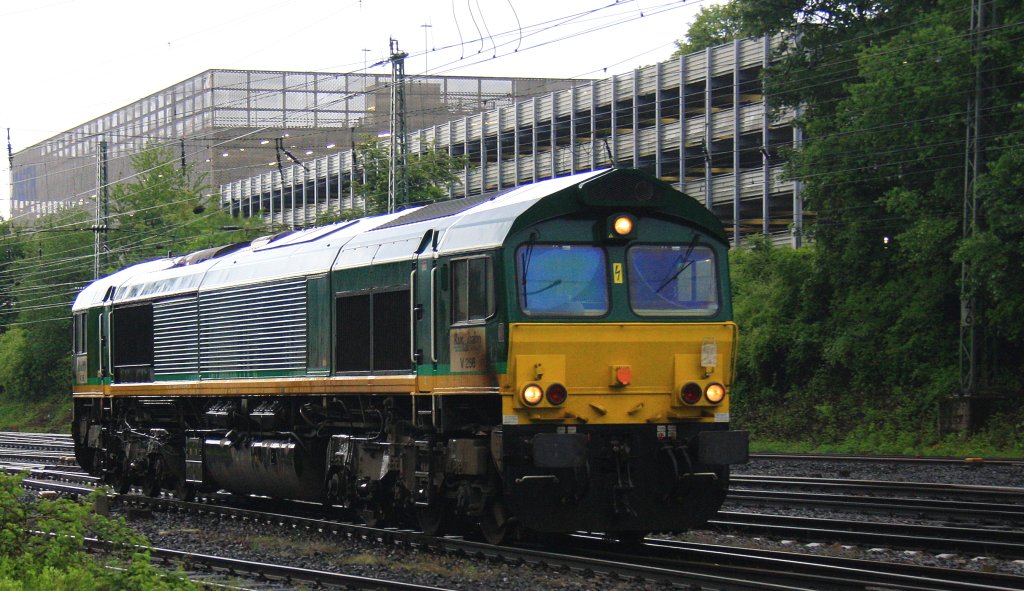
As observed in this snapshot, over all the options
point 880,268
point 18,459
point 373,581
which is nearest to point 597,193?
point 373,581

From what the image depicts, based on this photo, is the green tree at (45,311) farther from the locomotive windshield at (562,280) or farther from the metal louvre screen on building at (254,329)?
the locomotive windshield at (562,280)

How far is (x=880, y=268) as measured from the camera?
109 ft

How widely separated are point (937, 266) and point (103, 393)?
18.7 metres

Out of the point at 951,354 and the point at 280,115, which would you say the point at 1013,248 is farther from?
the point at 280,115

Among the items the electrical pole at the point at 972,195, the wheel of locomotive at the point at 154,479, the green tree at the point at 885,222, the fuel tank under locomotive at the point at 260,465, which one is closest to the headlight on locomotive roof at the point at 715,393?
the fuel tank under locomotive at the point at 260,465

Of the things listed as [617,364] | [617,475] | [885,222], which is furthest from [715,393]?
[885,222]

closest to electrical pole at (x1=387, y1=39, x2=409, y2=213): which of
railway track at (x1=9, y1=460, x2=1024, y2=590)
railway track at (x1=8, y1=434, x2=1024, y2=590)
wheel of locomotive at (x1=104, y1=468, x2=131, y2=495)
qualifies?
wheel of locomotive at (x1=104, y1=468, x2=131, y2=495)

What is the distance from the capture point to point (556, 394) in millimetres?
12812

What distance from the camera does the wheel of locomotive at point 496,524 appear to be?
13.4m

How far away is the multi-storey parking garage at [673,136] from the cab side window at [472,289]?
76.3 ft

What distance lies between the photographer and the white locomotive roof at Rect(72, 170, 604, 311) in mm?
13633

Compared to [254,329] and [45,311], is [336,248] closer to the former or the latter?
[254,329]

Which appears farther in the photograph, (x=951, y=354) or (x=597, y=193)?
(x=951, y=354)

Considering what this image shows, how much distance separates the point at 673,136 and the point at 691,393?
35.7 meters
